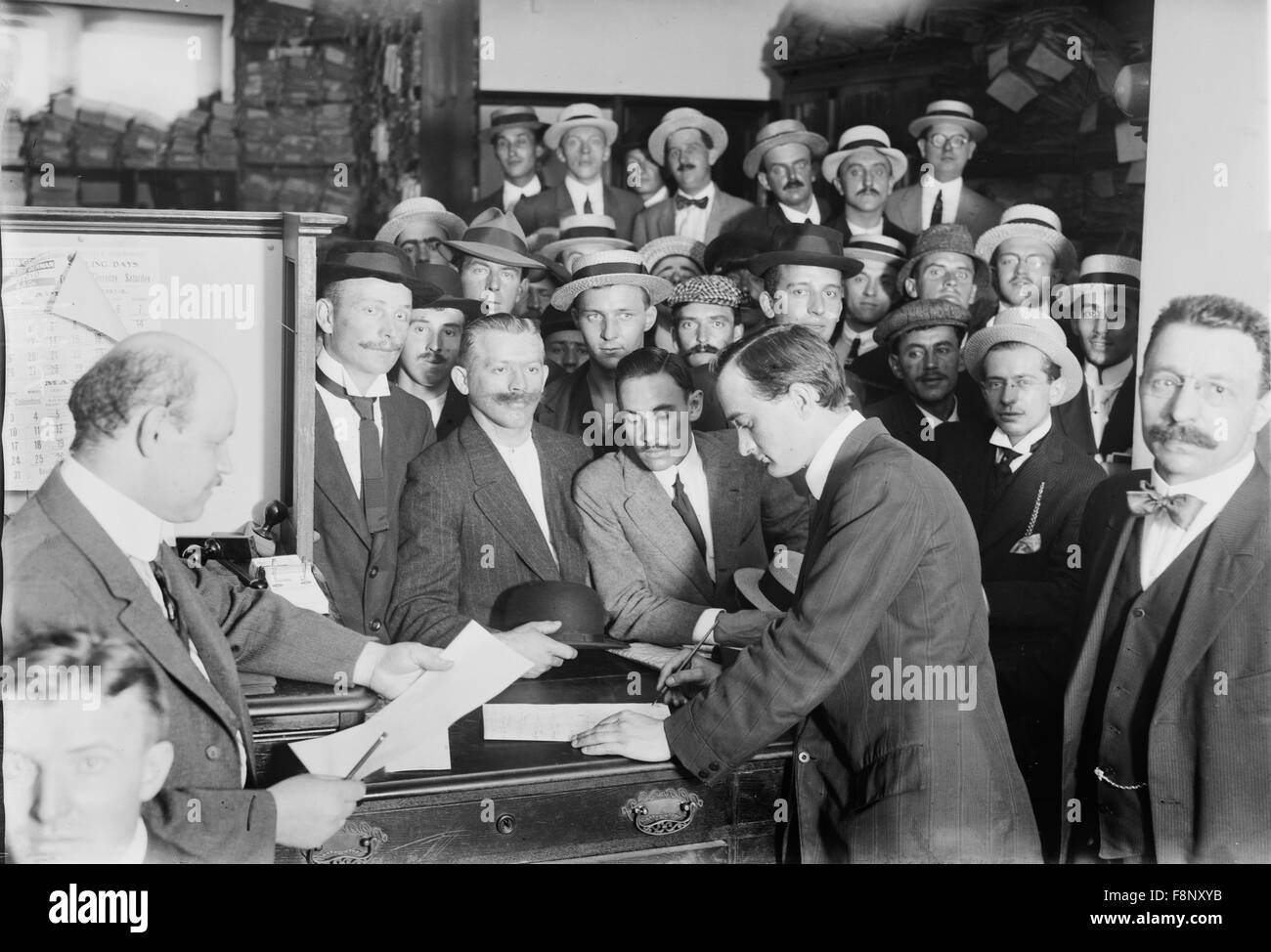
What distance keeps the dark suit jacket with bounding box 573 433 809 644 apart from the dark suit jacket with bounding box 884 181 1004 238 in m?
1.02

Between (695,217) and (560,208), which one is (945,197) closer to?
(695,217)

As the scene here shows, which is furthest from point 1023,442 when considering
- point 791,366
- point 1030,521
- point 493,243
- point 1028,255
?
point 493,243

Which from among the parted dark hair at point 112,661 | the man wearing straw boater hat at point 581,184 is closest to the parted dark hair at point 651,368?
the man wearing straw boater hat at point 581,184

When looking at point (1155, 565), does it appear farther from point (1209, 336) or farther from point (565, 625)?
point (565, 625)

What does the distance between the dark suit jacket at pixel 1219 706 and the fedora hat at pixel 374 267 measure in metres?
2.19

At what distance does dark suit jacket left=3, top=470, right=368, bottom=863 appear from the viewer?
3086 mm

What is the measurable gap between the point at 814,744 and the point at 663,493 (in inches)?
35.4

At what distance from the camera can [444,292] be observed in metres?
4.02

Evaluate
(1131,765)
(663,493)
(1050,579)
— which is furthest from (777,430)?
(1131,765)

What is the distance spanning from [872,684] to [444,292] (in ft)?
5.72

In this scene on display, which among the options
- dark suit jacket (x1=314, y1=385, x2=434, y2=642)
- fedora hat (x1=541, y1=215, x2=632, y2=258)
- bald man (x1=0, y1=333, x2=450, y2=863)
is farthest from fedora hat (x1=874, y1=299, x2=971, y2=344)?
bald man (x1=0, y1=333, x2=450, y2=863)

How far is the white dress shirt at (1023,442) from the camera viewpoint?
4027mm

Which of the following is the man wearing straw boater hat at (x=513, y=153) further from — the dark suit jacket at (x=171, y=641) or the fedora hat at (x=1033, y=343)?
the dark suit jacket at (x=171, y=641)
